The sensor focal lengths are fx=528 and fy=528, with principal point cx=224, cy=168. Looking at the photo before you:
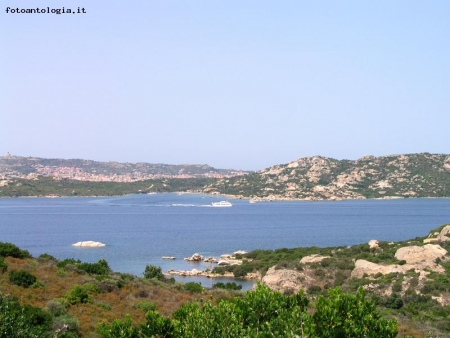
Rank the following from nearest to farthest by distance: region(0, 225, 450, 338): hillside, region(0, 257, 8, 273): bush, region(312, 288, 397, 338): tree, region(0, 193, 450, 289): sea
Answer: region(312, 288, 397, 338): tree
region(0, 225, 450, 338): hillside
region(0, 257, 8, 273): bush
region(0, 193, 450, 289): sea

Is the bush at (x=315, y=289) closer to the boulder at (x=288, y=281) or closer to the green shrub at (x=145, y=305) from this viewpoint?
the boulder at (x=288, y=281)

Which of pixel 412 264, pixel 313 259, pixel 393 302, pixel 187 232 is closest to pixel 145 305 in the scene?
pixel 393 302

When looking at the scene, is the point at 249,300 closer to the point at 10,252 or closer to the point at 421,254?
the point at 10,252

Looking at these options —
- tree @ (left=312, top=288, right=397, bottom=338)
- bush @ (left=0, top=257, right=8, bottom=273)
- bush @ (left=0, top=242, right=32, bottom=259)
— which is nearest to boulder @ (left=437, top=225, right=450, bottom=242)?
bush @ (left=0, top=242, right=32, bottom=259)

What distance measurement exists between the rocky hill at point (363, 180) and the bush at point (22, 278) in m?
153

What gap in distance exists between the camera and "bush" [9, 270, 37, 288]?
59.1ft

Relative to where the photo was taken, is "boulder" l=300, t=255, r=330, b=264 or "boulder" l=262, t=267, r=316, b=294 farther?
"boulder" l=300, t=255, r=330, b=264

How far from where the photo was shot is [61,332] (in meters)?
13.4

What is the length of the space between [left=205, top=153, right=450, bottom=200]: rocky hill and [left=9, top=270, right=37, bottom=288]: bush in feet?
501

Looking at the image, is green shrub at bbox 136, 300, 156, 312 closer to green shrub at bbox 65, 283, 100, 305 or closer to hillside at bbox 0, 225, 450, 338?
hillside at bbox 0, 225, 450, 338

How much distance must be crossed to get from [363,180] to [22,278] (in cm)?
16507

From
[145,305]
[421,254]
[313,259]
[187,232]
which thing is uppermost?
[145,305]

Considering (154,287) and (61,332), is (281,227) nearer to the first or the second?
(154,287)

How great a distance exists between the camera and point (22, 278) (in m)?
18.1
